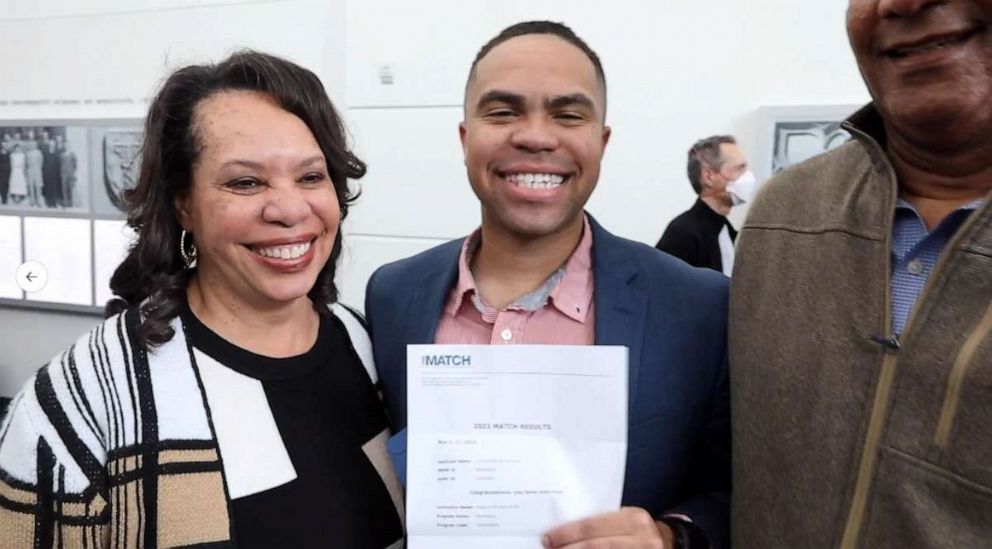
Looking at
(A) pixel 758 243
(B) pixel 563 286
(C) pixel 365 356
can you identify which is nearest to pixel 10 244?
(C) pixel 365 356

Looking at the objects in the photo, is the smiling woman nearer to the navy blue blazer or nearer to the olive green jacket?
the navy blue blazer

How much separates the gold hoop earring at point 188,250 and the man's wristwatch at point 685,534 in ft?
3.38

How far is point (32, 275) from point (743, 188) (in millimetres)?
4617

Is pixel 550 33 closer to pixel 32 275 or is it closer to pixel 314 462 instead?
pixel 314 462

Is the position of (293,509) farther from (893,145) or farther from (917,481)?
(893,145)

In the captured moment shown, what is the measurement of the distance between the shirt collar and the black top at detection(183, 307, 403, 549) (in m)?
0.29

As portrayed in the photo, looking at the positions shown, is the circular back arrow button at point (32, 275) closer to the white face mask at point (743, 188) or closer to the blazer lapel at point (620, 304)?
the white face mask at point (743, 188)

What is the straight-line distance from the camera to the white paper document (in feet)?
3.89

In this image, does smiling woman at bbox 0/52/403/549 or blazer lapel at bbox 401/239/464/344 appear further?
blazer lapel at bbox 401/239/464/344

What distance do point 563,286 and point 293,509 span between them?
649mm

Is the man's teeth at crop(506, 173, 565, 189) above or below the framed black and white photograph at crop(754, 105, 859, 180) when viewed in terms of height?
below

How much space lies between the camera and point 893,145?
115 centimetres

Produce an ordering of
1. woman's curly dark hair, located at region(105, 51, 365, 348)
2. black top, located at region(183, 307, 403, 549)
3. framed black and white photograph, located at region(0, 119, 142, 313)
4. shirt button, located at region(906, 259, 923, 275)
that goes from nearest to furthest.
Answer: shirt button, located at region(906, 259, 923, 275) < black top, located at region(183, 307, 403, 549) < woman's curly dark hair, located at region(105, 51, 365, 348) < framed black and white photograph, located at region(0, 119, 142, 313)

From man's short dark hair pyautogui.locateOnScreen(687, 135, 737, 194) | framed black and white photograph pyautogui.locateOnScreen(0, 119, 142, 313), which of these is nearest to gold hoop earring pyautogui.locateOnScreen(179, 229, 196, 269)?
man's short dark hair pyautogui.locateOnScreen(687, 135, 737, 194)
